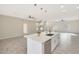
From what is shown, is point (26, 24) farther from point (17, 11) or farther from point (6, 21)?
point (6, 21)

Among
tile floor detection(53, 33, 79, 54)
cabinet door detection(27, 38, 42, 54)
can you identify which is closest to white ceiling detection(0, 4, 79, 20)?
tile floor detection(53, 33, 79, 54)

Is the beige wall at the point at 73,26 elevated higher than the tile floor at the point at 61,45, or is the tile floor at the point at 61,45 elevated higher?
the beige wall at the point at 73,26

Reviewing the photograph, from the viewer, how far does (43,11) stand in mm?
2412

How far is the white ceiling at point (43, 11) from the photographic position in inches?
81.4

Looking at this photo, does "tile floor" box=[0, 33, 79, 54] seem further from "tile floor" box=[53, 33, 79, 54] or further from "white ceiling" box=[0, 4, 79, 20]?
"white ceiling" box=[0, 4, 79, 20]

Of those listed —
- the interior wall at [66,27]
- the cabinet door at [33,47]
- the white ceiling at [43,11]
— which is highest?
the white ceiling at [43,11]

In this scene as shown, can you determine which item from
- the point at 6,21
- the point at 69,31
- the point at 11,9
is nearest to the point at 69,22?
the point at 69,31

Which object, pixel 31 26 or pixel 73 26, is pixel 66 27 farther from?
pixel 31 26

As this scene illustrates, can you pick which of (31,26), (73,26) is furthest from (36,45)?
(73,26)

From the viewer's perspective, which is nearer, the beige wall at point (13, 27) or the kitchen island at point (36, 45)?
the kitchen island at point (36, 45)

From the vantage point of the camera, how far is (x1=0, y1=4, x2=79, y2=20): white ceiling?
6.78 feet

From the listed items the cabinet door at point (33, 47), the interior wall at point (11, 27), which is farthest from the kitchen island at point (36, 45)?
the interior wall at point (11, 27)

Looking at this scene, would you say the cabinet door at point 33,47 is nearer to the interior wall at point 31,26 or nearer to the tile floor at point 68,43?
the interior wall at point 31,26
